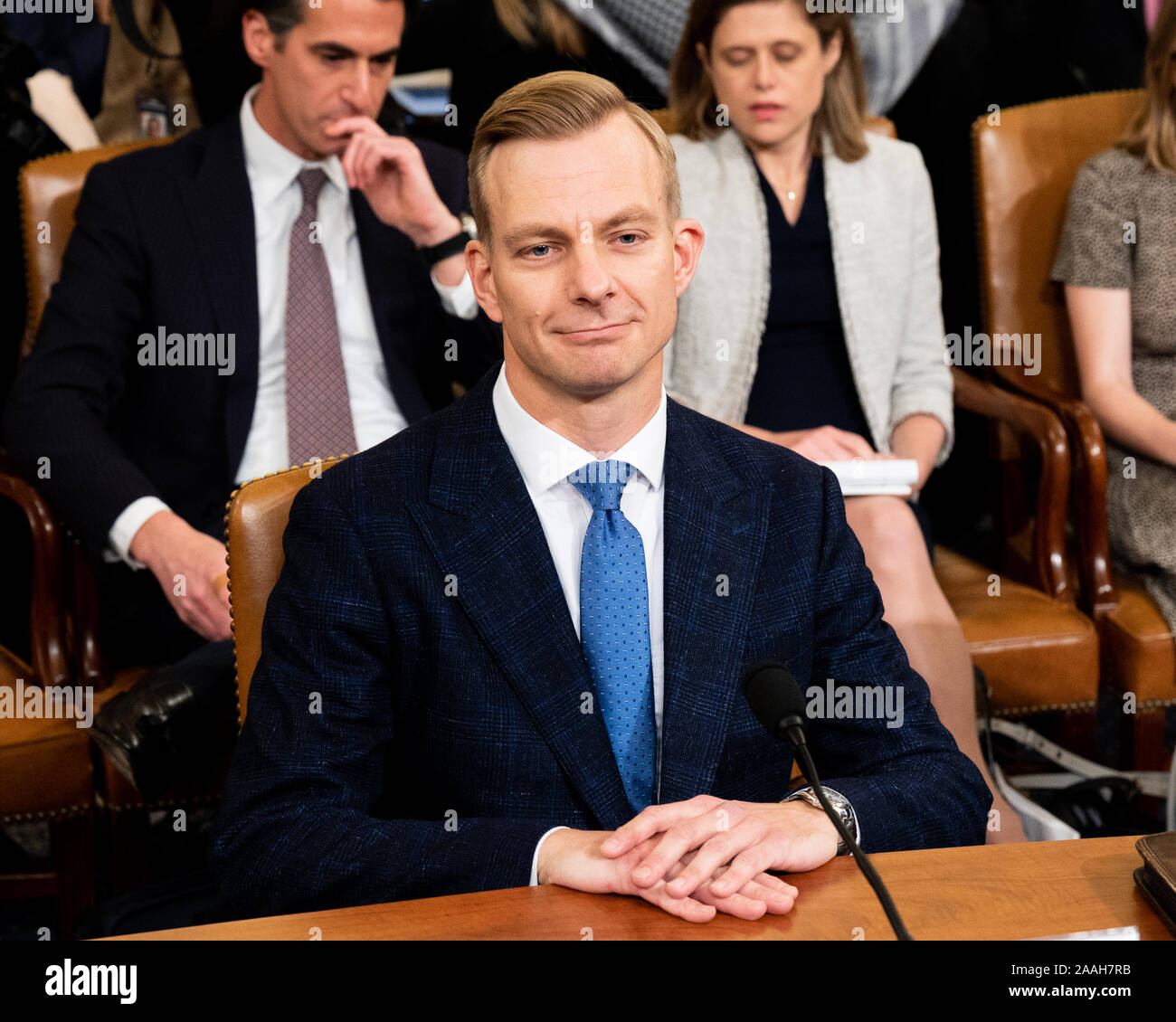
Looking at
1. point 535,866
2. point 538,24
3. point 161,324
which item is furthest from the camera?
point 538,24

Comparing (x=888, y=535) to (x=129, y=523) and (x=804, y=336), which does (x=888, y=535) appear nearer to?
(x=804, y=336)

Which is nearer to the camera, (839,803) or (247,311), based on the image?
(839,803)

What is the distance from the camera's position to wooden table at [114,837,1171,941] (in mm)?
968

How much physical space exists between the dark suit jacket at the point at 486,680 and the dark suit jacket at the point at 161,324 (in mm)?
921

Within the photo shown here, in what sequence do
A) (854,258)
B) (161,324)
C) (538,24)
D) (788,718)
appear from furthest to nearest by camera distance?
(538,24) → (854,258) → (161,324) → (788,718)

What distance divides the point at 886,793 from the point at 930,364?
144 cm

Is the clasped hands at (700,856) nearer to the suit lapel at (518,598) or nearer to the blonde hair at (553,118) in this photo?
the suit lapel at (518,598)

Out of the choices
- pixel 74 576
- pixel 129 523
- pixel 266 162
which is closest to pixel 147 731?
pixel 129 523

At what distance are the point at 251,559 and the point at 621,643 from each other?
390mm

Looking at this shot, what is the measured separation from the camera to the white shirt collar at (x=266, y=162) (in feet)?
7.57

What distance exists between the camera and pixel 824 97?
2566 mm

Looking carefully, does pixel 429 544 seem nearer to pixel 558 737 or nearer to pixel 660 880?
pixel 558 737

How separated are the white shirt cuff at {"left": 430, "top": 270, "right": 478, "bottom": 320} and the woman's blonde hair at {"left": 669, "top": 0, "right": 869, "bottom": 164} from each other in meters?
0.60

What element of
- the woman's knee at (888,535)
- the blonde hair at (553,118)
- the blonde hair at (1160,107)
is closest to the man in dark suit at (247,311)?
the woman's knee at (888,535)
